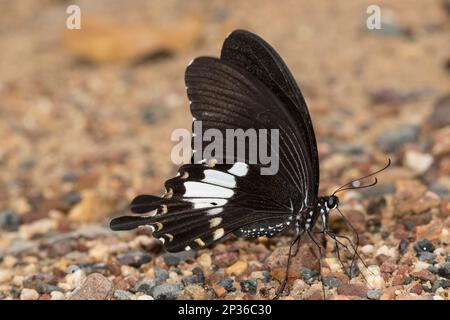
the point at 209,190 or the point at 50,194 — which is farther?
the point at 50,194

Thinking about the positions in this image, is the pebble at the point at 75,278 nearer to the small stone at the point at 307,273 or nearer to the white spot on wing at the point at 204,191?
the white spot on wing at the point at 204,191

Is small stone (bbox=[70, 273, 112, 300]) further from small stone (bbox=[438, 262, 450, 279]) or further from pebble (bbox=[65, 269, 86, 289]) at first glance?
small stone (bbox=[438, 262, 450, 279])

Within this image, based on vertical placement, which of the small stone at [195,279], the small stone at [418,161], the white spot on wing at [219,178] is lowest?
the small stone at [195,279]

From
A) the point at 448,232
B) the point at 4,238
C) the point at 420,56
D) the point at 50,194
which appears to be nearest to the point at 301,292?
the point at 448,232

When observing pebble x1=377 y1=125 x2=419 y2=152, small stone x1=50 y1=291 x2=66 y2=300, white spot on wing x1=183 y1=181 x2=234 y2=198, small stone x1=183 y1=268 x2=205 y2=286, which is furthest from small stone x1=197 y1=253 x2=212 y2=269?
pebble x1=377 y1=125 x2=419 y2=152

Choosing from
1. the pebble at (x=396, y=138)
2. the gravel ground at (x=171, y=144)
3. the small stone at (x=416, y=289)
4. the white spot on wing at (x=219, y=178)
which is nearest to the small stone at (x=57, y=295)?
the gravel ground at (x=171, y=144)

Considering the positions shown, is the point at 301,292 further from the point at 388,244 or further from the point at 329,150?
the point at 329,150
